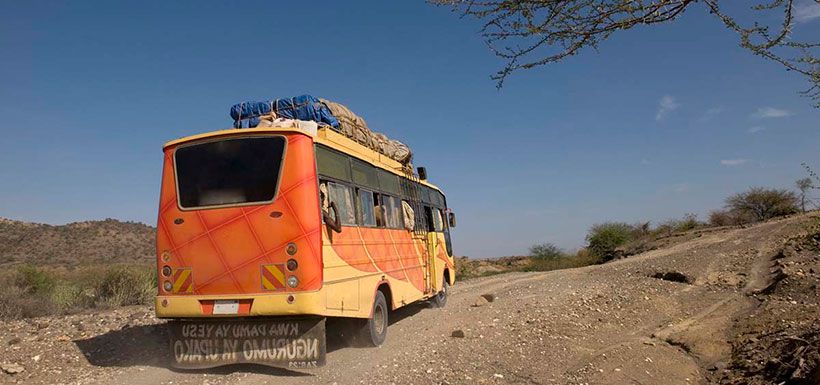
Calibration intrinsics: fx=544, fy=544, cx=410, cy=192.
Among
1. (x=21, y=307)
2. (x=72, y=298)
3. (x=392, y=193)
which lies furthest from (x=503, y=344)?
(x=72, y=298)

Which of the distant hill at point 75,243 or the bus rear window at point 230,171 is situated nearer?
the bus rear window at point 230,171

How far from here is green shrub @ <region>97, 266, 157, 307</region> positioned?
15.7 metres

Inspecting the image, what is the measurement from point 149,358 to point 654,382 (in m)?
7.04

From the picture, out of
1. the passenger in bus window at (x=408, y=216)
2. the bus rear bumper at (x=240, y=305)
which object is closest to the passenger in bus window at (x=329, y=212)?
the bus rear bumper at (x=240, y=305)

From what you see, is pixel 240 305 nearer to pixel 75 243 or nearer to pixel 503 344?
pixel 503 344

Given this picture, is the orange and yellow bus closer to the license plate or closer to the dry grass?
the license plate

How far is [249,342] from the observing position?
6875mm

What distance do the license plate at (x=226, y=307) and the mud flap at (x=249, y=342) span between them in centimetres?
33

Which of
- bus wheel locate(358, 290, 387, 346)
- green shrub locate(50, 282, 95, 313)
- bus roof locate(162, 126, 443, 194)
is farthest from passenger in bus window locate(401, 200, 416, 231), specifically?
green shrub locate(50, 282, 95, 313)

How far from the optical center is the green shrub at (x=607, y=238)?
34847 mm

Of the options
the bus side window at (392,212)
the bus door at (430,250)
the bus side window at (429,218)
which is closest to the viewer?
the bus side window at (392,212)

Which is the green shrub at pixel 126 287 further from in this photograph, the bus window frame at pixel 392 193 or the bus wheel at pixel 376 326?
the bus wheel at pixel 376 326

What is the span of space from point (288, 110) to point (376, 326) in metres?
3.72

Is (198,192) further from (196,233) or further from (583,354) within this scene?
(583,354)
